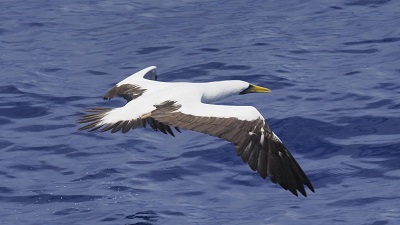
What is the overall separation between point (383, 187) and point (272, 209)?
1.41m

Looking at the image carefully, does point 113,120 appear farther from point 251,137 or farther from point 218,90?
point 251,137

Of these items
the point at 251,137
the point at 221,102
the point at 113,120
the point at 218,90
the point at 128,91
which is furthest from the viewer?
the point at 221,102

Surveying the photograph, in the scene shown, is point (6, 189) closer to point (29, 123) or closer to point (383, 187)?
point (29, 123)

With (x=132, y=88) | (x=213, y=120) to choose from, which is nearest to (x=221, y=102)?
(x=132, y=88)

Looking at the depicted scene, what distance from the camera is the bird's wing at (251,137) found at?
463 inches

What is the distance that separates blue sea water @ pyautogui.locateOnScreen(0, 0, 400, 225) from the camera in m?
13.1

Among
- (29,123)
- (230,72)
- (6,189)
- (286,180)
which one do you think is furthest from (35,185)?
(230,72)

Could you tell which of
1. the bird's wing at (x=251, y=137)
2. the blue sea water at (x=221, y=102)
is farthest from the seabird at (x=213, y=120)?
the blue sea water at (x=221, y=102)

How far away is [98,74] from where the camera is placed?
1769 cm

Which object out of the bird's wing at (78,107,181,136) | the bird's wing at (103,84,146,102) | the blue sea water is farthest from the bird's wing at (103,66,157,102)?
the blue sea water

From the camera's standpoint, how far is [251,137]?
12.0 m

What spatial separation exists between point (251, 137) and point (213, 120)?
0.46 m

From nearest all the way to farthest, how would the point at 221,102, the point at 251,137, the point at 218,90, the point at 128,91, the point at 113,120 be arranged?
the point at 251,137, the point at 113,120, the point at 218,90, the point at 128,91, the point at 221,102

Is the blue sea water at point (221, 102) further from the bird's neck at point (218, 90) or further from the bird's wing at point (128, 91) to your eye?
the bird's neck at point (218, 90)
